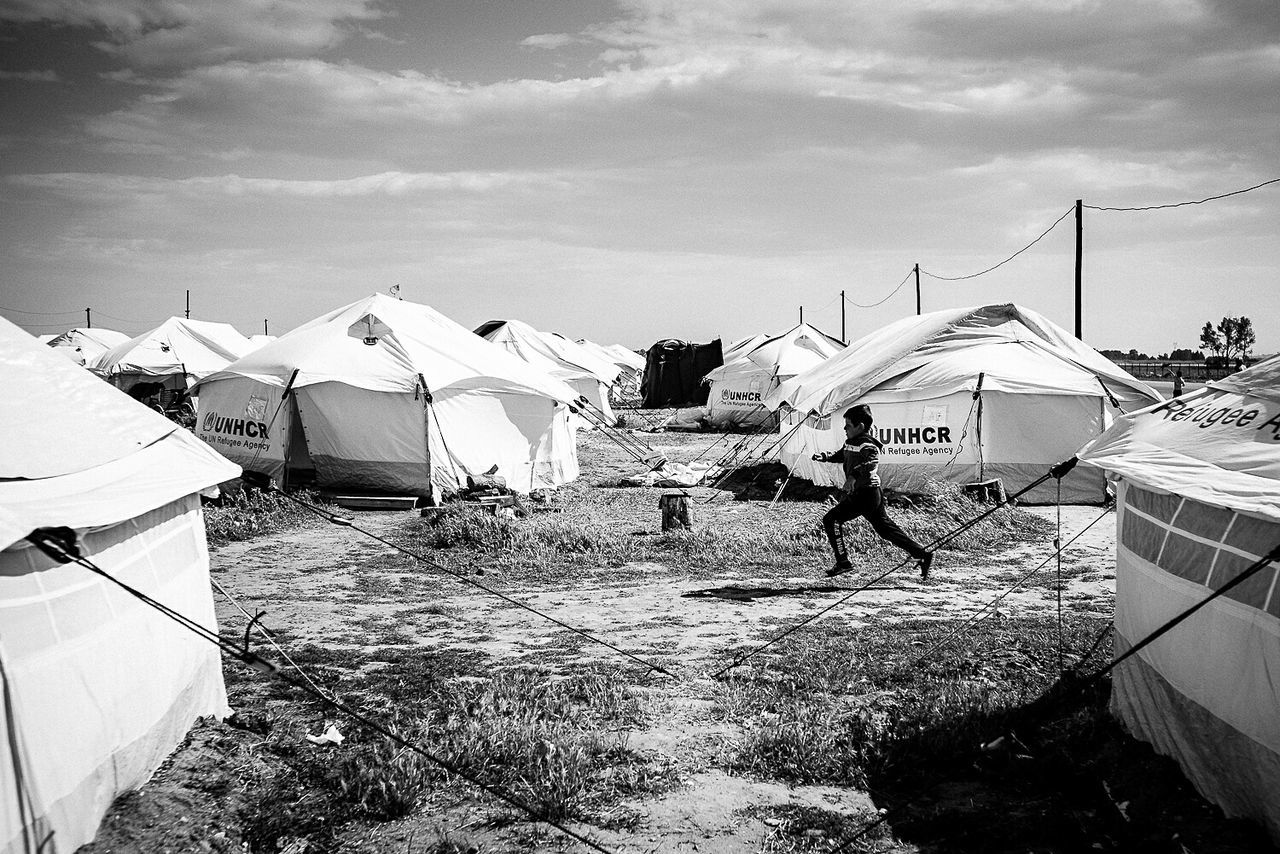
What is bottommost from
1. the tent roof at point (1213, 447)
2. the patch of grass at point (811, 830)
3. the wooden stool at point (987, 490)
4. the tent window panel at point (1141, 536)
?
the wooden stool at point (987, 490)

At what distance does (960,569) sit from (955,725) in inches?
223

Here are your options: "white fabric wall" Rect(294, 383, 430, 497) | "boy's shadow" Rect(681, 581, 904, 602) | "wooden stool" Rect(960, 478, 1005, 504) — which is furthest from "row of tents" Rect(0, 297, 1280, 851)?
"white fabric wall" Rect(294, 383, 430, 497)

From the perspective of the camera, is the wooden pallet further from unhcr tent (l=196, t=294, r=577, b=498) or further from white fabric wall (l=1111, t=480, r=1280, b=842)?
white fabric wall (l=1111, t=480, r=1280, b=842)

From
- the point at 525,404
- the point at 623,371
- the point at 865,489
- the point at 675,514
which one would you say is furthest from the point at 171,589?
the point at 623,371

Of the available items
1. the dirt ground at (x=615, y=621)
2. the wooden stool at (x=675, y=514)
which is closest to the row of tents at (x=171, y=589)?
the dirt ground at (x=615, y=621)

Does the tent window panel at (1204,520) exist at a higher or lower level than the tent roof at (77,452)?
lower

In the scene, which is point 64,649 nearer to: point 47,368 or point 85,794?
point 85,794

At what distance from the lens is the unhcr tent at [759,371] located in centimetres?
3500

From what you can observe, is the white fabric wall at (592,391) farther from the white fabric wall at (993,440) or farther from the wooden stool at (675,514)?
the wooden stool at (675,514)

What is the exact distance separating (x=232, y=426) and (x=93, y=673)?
580 inches

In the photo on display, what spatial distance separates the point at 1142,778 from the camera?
17.4 ft

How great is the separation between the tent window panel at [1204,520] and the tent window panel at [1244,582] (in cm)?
15

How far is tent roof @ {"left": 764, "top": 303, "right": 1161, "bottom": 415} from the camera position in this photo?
1647cm

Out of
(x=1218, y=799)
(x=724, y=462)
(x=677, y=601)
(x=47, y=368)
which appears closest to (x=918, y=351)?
(x=724, y=462)
